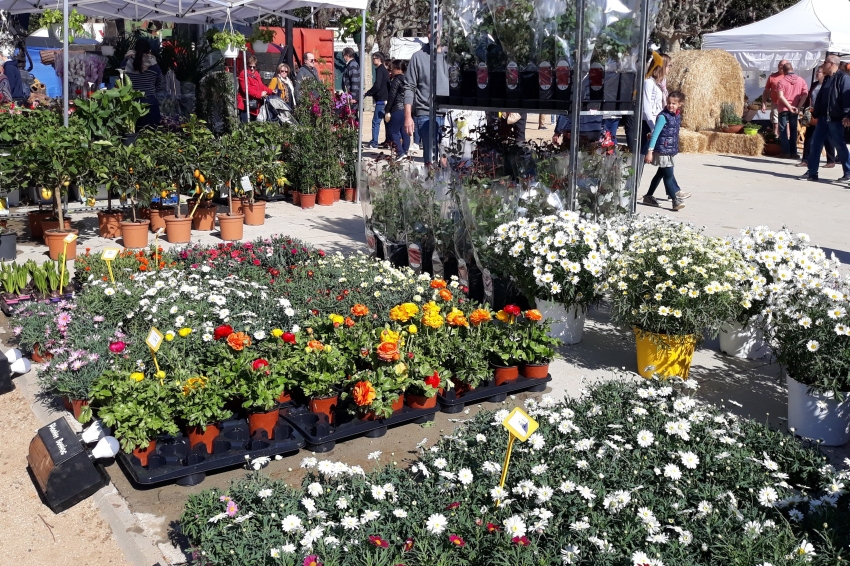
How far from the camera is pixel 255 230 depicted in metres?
9.46

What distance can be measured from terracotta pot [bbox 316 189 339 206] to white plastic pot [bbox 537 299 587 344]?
18.6 ft

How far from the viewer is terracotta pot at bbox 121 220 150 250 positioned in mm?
8461

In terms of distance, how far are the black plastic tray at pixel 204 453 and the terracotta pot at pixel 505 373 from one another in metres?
1.37

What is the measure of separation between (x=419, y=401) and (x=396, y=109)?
30.6 feet

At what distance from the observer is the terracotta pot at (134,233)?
846cm

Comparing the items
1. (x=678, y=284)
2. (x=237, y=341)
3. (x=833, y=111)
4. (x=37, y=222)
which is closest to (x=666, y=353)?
(x=678, y=284)

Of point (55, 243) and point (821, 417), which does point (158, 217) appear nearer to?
point (55, 243)

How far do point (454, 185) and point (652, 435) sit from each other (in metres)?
3.26

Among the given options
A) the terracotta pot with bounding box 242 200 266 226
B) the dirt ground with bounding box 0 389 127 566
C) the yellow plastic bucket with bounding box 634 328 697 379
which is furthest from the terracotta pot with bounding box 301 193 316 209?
the dirt ground with bounding box 0 389 127 566

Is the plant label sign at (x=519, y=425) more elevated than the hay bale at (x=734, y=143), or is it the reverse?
the hay bale at (x=734, y=143)

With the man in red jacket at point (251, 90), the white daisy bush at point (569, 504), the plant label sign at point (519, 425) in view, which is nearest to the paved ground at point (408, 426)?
the white daisy bush at point (569, 504)

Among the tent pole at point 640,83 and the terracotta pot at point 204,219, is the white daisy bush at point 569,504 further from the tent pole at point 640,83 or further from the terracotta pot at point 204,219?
the terracotta pot at point 204,219

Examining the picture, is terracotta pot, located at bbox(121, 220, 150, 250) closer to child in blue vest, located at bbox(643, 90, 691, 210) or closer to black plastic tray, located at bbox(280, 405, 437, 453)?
black plastic tray, located at bbox(280, 405, 437, 453)

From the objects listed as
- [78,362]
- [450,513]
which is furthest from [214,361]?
[450,513]
